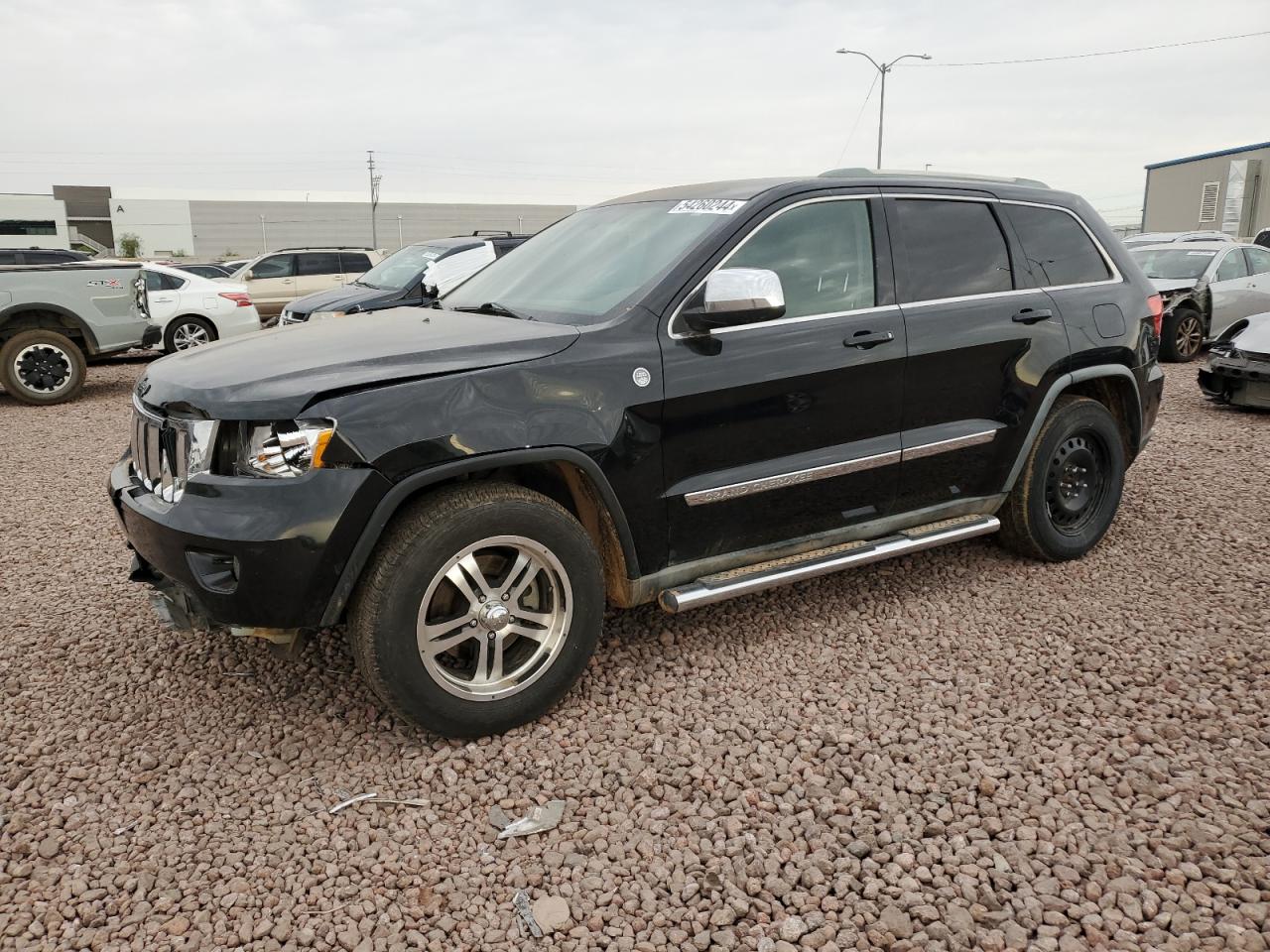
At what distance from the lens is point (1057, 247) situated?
460cm

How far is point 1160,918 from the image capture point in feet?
7.83

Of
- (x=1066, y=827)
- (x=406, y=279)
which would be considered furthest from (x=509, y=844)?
(x=406, y=279)

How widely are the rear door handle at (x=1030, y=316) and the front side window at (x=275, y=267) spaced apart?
18.1m

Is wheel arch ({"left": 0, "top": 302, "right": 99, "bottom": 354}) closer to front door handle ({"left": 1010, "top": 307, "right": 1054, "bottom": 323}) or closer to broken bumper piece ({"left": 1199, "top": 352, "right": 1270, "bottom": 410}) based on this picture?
front door handle ({"left": 1010, "top": 307, "right": 1054, "bottom": 323})

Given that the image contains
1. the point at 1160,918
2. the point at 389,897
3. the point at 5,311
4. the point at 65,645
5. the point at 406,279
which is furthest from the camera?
the point at 406,279

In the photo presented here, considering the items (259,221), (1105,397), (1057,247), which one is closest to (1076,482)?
(1105,397)

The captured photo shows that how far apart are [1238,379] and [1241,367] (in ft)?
0.38

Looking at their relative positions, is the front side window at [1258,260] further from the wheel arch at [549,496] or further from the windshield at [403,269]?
the wheel arch at [549,496]

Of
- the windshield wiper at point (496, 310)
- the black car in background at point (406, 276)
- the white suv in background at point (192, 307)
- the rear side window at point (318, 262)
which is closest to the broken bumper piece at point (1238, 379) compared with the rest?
the black car in background at point (406, 276)

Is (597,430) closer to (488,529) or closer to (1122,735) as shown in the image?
(488,529)

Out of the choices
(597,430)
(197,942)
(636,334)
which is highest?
(636,334)

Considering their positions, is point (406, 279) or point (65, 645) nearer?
point (65, 645)

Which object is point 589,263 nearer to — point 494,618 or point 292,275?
point 494,618

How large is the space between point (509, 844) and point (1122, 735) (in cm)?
206
